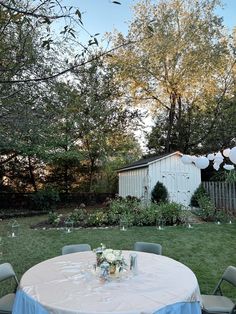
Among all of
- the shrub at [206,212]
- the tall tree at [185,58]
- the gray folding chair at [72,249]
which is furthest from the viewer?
the tall tree at [185,58]

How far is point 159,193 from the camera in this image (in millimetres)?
13844

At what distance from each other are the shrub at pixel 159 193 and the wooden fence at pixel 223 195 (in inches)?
81.9

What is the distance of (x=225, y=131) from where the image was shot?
18.7 metres

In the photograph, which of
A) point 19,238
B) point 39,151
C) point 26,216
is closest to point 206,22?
point 39,151

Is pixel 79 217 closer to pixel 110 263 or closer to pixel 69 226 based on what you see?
pixel 69 226

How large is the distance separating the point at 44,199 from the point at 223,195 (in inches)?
334

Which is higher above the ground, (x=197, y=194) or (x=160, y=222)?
(x=197, y=194)

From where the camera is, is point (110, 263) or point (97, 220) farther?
point (97, 220)

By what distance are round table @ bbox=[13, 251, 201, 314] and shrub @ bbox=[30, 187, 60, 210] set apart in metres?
11.8

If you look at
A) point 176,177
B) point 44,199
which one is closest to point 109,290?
point 176,177

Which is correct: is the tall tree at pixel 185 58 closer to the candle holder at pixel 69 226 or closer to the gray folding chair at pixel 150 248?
the candle holder at pixel 69 226

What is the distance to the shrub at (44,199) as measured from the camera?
48.9 ft

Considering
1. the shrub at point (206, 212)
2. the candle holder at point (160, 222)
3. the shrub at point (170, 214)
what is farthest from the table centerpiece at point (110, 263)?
the shrub at point (206, 212)

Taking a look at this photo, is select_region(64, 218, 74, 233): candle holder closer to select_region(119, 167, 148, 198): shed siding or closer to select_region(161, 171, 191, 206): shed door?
select_region(119, 167, 148, 198): shed siding
